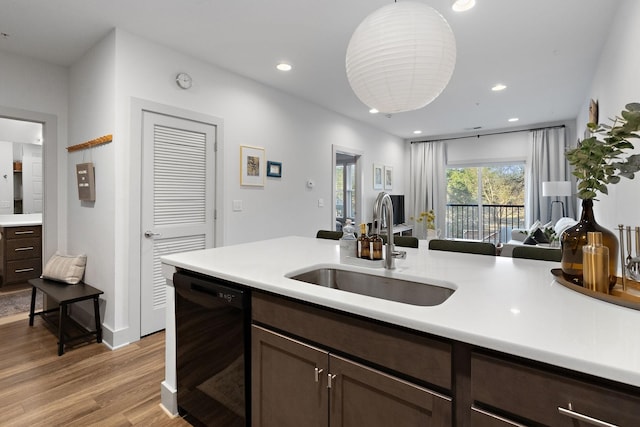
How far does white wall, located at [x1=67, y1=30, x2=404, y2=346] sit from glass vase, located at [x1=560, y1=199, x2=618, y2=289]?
2930 mm

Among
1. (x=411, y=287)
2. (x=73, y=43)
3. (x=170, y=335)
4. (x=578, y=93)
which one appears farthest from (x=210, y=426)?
(x=578, y=93)

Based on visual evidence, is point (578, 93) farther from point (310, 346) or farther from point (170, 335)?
point (170, 335)

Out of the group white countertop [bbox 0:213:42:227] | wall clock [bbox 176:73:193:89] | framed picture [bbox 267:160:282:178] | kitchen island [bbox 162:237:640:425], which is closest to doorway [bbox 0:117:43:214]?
white countertop [bbox 0:213:42:227]

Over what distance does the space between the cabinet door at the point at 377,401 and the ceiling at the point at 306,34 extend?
2383 millimetres

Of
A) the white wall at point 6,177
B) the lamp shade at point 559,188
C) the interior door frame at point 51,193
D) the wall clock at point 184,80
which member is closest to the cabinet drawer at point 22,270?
the white wall at point 6,177

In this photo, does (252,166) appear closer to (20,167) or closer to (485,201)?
(20,167)

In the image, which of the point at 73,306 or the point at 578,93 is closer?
the point at 73,306

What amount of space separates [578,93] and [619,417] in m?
4.92

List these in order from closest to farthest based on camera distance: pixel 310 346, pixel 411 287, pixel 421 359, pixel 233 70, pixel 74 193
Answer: pixel 421 359
pixel 310 346
pixel 411 287
pixel 74 193
pixel 233 70

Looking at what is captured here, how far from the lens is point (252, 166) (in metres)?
3.69

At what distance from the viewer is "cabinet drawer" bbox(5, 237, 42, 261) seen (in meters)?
4.10

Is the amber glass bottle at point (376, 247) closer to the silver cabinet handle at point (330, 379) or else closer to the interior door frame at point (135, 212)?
the silver cabinet handle at point (330, 379)

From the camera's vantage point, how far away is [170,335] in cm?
177

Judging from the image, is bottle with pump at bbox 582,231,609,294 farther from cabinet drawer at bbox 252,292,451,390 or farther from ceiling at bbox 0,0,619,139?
ceiling at bbox 0,0,619,139
